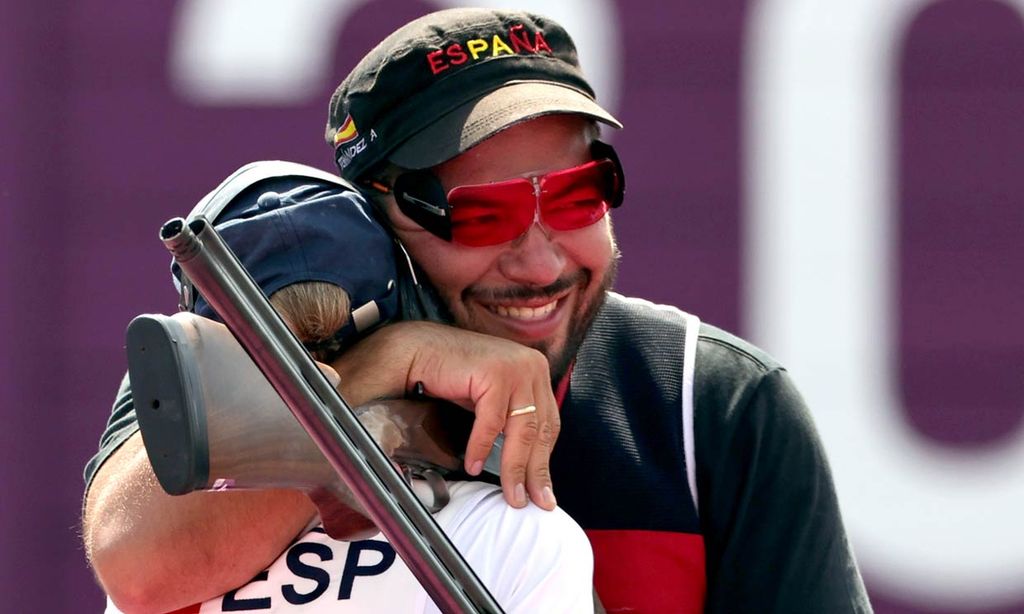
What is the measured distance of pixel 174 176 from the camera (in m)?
3.48

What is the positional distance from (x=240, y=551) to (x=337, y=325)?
0.24 meters

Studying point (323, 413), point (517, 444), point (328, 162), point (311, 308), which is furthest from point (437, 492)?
point (328, 162)

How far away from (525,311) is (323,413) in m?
0.90

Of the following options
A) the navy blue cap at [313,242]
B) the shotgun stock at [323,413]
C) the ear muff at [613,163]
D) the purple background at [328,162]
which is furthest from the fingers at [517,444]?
the purple background at [328,162]

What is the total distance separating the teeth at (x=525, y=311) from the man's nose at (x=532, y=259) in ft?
0.16

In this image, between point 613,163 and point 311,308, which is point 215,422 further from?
point 613,163

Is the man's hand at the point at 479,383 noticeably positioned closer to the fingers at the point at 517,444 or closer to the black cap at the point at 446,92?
the fingers at the point at 517,444

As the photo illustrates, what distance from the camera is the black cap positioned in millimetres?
1857

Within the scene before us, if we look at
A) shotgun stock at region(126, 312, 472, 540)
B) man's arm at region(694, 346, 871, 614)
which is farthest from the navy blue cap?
man's arm at region(694, 346, 871, 614)

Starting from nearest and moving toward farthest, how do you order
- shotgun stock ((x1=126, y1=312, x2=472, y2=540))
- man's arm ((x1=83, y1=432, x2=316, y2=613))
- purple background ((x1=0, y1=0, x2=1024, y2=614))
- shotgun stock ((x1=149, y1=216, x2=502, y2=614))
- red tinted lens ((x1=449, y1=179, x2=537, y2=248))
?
shotgun stock ((x1=149, y1=216, x2=502, y2=614)), shotgun stock ((x1=126, y1=312, x2=472, y2=540)), man's arm ((x1=83, y1=432, x2=316, y2=613)), red tinted lens ((x1=449, y1=179, x2=537, y2=248)), purple background ((x1=0, y1=0, x2=1024, y2=614))

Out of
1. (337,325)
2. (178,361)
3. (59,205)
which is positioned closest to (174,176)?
(59,205)

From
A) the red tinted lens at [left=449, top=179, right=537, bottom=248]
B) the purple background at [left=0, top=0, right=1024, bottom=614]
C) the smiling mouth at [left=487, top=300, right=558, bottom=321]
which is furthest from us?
the purple background at [left=0, top=0, right=1024, bottom=614]

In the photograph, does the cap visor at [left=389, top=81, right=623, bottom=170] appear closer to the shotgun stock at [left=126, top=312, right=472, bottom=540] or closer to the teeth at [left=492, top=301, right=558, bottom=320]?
the teeth at [left=492, top=301, right=558, bottom=320]

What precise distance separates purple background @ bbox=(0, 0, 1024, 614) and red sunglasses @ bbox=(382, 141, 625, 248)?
5.10 feet
